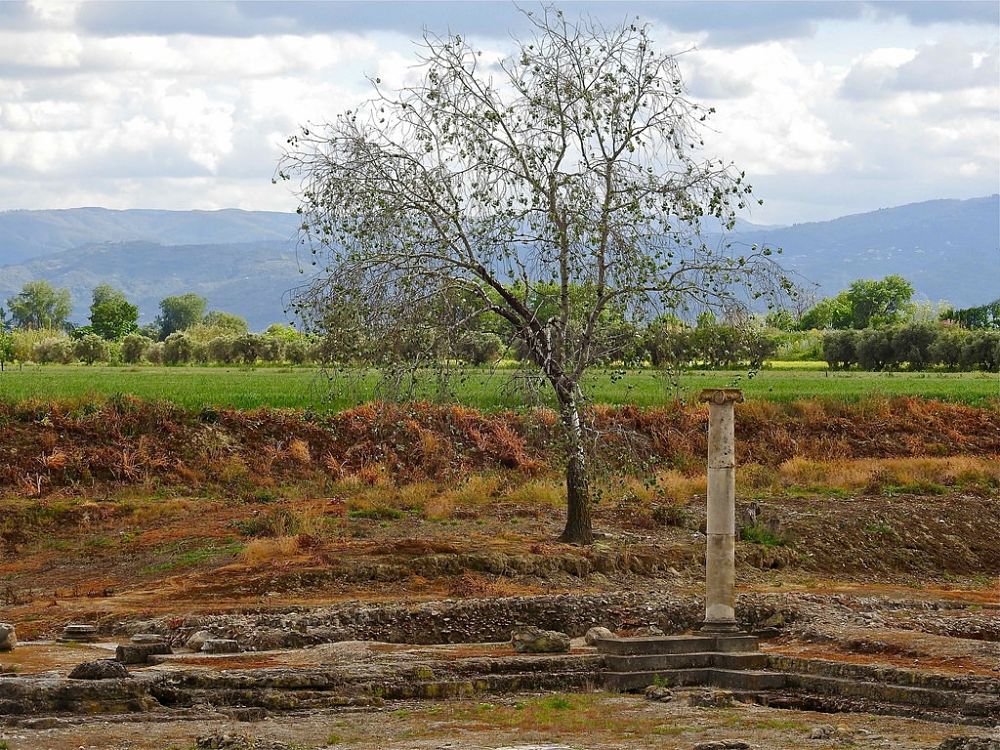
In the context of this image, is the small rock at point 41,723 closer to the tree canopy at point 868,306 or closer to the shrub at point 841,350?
the shrub at point 841,350

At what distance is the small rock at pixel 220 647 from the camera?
20.0 metres

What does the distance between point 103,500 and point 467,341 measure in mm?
13258

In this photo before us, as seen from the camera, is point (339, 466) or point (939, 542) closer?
point (939, 542)

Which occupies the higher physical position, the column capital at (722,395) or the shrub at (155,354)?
the shrub at (155,354)

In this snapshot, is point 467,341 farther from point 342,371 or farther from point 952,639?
point 952,639

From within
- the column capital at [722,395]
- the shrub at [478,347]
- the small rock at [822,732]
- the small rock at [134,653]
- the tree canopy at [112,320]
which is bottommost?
the small rock at [822,732]

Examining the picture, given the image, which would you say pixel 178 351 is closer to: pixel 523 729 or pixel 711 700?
pixel 711 700

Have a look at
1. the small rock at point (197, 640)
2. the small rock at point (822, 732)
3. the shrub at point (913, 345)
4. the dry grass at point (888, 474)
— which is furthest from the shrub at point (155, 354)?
the small rock at point (822, 732)

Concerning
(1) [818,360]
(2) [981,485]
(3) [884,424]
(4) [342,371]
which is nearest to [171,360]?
(1) [818,360]

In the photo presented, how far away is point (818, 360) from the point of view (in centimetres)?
9631

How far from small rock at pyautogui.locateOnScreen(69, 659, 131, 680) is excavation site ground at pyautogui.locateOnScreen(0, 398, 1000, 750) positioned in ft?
0.08

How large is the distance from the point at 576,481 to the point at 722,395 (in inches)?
279

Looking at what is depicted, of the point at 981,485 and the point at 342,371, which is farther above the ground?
the point at 342,371

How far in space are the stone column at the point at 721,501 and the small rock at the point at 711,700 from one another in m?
3.55
